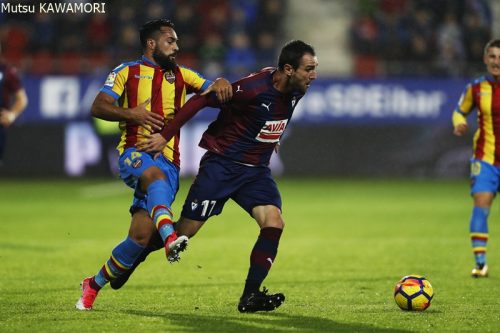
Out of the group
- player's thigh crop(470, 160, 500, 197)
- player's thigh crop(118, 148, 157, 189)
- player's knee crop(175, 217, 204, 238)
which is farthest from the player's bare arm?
player's thigh crop(470, 160, 500, 197)

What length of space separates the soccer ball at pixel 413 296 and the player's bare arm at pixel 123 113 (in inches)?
83.1

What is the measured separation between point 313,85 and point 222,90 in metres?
14.2

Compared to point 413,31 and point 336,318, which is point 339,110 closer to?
point 413,31

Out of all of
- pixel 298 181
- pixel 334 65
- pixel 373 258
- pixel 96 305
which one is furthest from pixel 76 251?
pixel 334 65

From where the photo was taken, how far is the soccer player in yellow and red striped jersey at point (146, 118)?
7.21 m

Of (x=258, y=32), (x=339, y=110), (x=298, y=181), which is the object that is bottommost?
(x=298, y=181)

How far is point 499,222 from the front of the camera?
14.9 metres

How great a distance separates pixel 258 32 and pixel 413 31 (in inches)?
132

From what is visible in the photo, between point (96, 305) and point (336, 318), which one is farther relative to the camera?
point (96, 305)

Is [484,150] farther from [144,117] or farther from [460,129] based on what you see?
[144,117]

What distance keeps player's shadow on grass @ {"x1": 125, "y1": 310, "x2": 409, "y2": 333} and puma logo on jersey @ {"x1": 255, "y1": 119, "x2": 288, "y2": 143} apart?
128cm

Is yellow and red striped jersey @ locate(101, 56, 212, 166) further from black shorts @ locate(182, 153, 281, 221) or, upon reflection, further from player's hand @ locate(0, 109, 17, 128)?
player's hand @ locate(0, 109, 17, 128)

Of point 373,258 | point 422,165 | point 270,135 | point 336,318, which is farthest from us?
point 422,165

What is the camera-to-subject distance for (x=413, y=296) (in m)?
7.43
